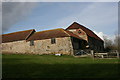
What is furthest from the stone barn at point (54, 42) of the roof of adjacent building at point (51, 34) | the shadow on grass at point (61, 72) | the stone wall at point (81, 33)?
the shadow on grass at point (61, 72)

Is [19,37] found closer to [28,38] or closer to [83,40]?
[28,38]

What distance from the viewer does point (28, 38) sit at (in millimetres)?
38500

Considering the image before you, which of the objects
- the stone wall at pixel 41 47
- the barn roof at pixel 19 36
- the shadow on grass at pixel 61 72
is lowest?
the shadow on grass at pixel 61 72

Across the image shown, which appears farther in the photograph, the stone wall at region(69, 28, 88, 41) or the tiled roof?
the stone wall at region(69, 28, 88, 41)

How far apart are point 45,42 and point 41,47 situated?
163cm

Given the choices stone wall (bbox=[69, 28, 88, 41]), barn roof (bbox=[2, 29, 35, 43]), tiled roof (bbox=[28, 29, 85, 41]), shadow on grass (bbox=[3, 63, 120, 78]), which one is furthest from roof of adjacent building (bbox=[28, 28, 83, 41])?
shadow on grass (bbox=[3, 63, 120, 78])

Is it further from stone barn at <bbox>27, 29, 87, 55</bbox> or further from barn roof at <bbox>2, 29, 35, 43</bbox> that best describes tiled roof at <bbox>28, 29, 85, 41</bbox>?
barn roof at <bbox>2, 29, 35, 43</bbox>

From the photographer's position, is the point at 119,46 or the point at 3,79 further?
the point at 119,46

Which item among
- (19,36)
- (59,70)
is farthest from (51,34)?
(59,70)

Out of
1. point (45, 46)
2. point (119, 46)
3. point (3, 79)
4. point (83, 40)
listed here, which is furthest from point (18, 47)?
point (119, 46)

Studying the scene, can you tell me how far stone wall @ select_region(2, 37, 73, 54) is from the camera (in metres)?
33.3

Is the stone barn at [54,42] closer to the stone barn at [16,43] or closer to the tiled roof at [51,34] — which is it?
the tiled roof at [51,34]

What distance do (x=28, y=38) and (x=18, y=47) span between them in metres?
3.55

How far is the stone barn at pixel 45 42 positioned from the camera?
33562 mm
